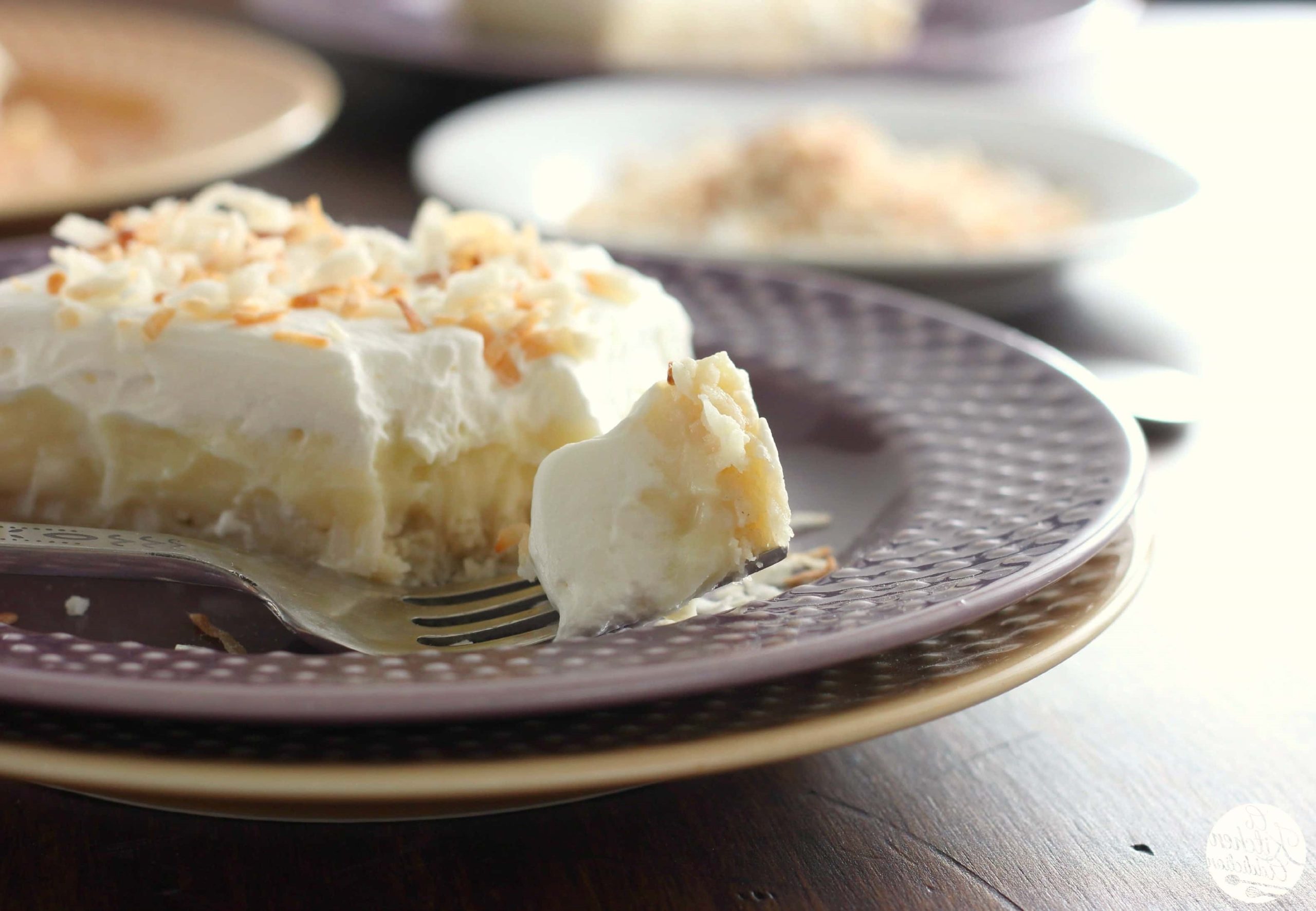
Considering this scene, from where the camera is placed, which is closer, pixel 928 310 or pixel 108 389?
pixel 108 389

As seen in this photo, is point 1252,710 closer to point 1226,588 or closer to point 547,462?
point 1226,588

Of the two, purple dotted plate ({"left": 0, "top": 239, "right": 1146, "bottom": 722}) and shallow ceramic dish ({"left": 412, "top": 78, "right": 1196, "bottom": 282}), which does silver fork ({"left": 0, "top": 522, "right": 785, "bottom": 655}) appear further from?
shallow ceramic dish ({"left": 412, "top": 78, "right": 1196, "bottom": 282})

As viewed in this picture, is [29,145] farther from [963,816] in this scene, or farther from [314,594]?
[963,816]

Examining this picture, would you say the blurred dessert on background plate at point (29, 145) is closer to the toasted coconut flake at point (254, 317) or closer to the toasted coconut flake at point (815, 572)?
the toasted coconut flake at point (254, 317)

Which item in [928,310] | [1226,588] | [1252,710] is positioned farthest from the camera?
[928,310]

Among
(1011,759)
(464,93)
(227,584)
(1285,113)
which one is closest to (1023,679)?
(1011,759)

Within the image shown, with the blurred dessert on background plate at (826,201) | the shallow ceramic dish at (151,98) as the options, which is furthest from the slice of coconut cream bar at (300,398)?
the blurred dessert on background plate at (826,201)
